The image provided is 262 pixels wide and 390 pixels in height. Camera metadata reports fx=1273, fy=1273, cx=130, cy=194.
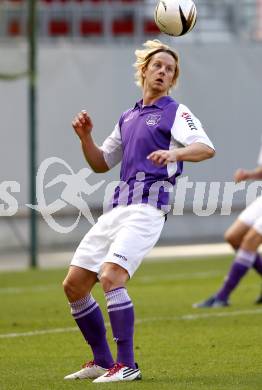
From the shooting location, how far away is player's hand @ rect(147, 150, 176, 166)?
7.41 meters

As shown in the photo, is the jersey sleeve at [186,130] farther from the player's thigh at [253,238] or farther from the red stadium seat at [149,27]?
the red stadium seat at [149,27]

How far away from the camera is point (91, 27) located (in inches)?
895

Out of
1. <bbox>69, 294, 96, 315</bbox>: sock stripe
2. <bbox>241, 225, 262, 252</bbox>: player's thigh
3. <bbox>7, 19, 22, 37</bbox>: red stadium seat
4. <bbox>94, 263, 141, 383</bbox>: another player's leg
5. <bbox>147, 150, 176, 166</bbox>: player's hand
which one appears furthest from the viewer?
<bbox>7, 19, 22, 37</bbox>: red stadium seat

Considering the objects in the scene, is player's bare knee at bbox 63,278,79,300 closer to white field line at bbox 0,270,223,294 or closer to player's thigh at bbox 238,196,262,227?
player's thigh at bbox 238,196,262,227

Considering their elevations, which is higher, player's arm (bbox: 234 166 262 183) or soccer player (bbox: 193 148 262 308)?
player's arm (bbox: 234 166 262 183)

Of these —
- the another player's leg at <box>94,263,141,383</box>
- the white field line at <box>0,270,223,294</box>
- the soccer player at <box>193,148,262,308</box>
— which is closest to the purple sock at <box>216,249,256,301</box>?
Result: the soccer player at <box>193,148,262,308</box>

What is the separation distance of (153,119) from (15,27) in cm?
1355

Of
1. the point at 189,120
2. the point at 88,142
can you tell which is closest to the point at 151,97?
the point at 189,120

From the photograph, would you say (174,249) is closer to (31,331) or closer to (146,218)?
(31,331)

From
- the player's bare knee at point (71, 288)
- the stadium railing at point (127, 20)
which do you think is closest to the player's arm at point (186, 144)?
the player's bare knee at point (71, 288)

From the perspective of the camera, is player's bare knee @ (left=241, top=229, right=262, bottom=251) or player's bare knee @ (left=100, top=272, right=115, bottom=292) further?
player's bare knee @ (left=241, top=229, right=262, bottom=251)

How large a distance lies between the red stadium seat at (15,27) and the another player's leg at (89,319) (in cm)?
1361

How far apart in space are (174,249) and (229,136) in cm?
203

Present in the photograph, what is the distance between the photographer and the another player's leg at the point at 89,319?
26.0ft
